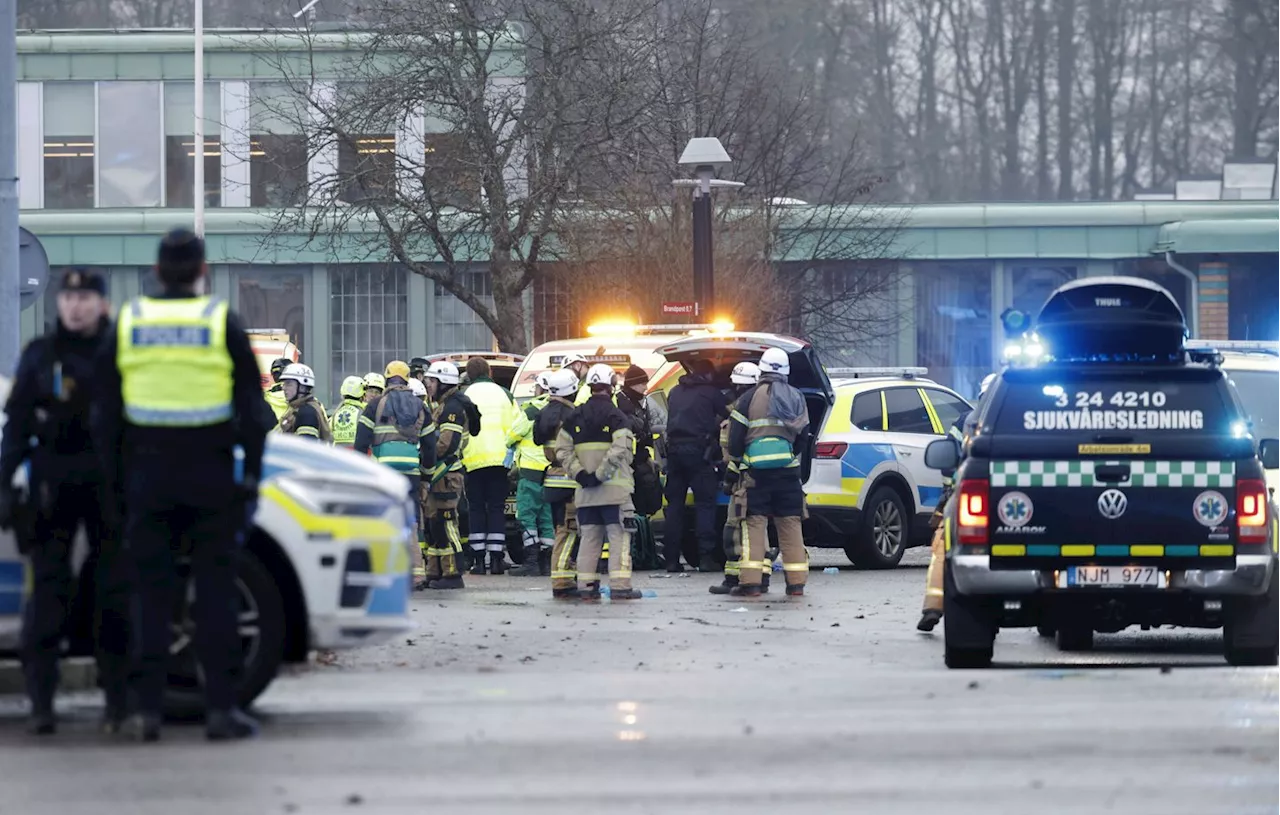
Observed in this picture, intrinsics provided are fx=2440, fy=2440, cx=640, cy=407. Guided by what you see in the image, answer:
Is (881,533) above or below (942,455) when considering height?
below

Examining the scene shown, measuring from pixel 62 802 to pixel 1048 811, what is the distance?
3.03 metres

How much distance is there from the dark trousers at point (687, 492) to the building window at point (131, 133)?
25.3 meters

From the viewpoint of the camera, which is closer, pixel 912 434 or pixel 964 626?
pixel 964 626

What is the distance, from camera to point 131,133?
44469 mm

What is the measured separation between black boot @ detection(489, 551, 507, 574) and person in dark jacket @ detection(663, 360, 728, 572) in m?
1.56

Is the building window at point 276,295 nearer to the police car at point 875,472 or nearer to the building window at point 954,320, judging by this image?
the building window at point 954,320

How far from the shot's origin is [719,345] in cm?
2033

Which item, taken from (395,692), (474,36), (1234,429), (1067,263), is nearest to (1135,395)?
(1234,429)

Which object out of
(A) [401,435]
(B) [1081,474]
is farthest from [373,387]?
(B) [1081,474]

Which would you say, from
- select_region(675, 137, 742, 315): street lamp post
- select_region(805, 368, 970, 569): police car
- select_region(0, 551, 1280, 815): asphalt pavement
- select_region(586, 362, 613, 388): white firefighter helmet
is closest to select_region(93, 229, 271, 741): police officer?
select_region(0, 551, 1280, 815): asphalt pavement

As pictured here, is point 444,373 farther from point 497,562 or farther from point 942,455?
point 942,455

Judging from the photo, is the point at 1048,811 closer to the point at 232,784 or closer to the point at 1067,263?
the point at 232,784

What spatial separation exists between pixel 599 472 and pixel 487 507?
9.71 feet

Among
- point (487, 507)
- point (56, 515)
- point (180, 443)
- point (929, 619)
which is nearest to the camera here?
point (180, 443)
